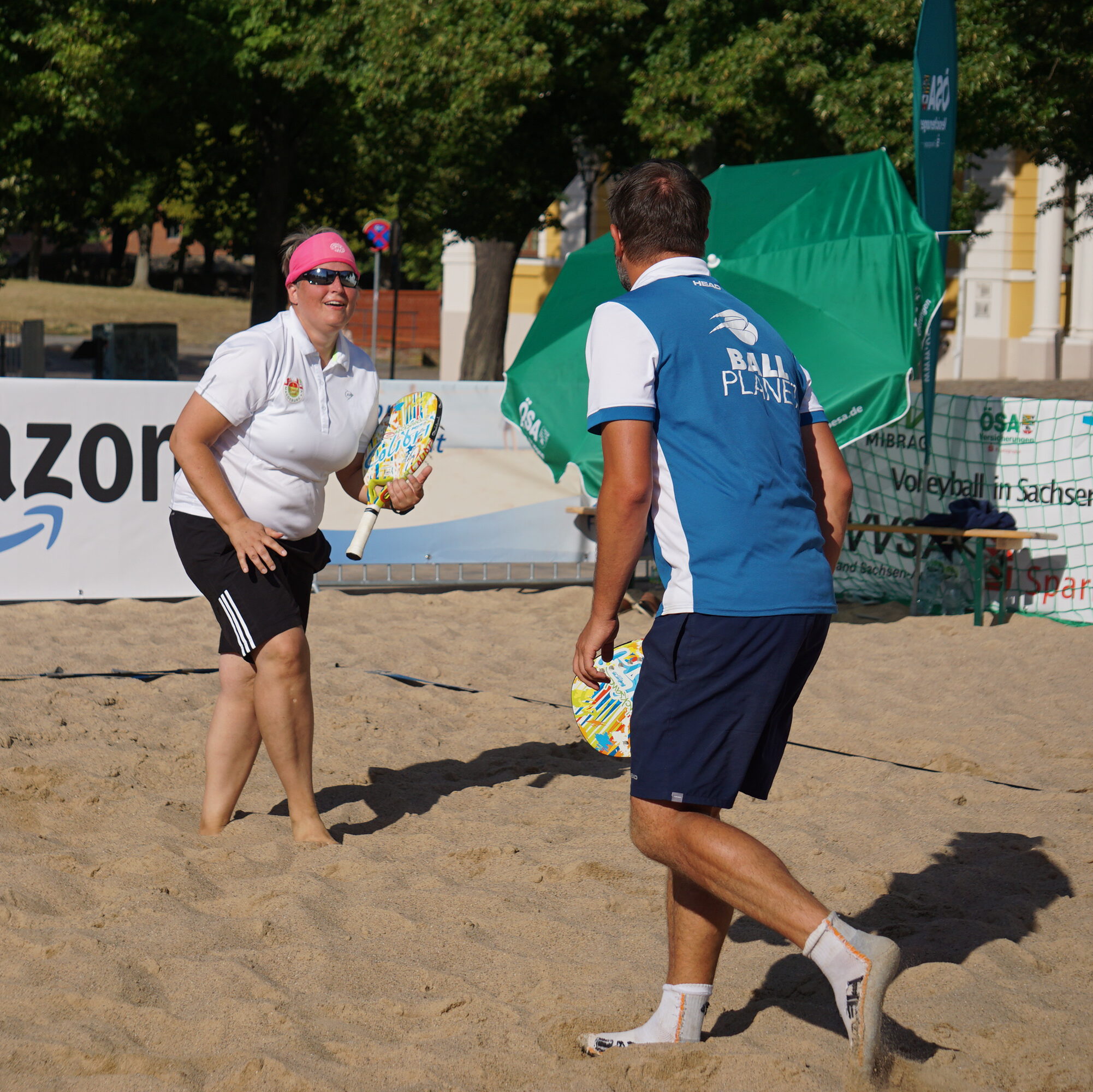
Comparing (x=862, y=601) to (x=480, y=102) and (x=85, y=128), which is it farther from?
(x=85, y=128)

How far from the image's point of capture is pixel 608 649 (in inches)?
116

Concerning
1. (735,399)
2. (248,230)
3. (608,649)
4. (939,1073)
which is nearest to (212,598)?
(608,649)

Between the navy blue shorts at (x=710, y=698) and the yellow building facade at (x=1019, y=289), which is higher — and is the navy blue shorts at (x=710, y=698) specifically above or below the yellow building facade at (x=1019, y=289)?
below

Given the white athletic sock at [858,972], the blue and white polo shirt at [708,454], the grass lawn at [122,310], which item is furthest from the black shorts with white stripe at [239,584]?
the grass lawn at [122,310]

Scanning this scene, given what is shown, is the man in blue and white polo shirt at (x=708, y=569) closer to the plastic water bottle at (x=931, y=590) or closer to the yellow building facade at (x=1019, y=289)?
the plastic water bottle at (x=931, y=590)

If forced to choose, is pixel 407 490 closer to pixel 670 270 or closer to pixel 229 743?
pixel 229 743

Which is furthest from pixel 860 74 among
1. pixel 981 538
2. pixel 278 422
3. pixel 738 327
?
pixel 738 327

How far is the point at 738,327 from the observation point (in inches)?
114

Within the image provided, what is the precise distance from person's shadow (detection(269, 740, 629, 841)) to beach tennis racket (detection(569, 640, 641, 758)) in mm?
1570

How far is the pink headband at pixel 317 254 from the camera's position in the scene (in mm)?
4273

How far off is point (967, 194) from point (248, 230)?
15.0m

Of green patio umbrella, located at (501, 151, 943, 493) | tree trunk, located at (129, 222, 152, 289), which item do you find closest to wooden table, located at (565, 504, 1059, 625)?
green patio umbrella, located at (501, 151, 943, 493)

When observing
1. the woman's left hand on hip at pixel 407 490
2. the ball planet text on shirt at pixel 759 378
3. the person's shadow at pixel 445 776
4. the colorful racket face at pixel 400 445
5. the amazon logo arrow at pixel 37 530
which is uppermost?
the ball planet text on shirt at pixel 759 378

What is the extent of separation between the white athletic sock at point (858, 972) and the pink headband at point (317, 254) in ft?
8.48
